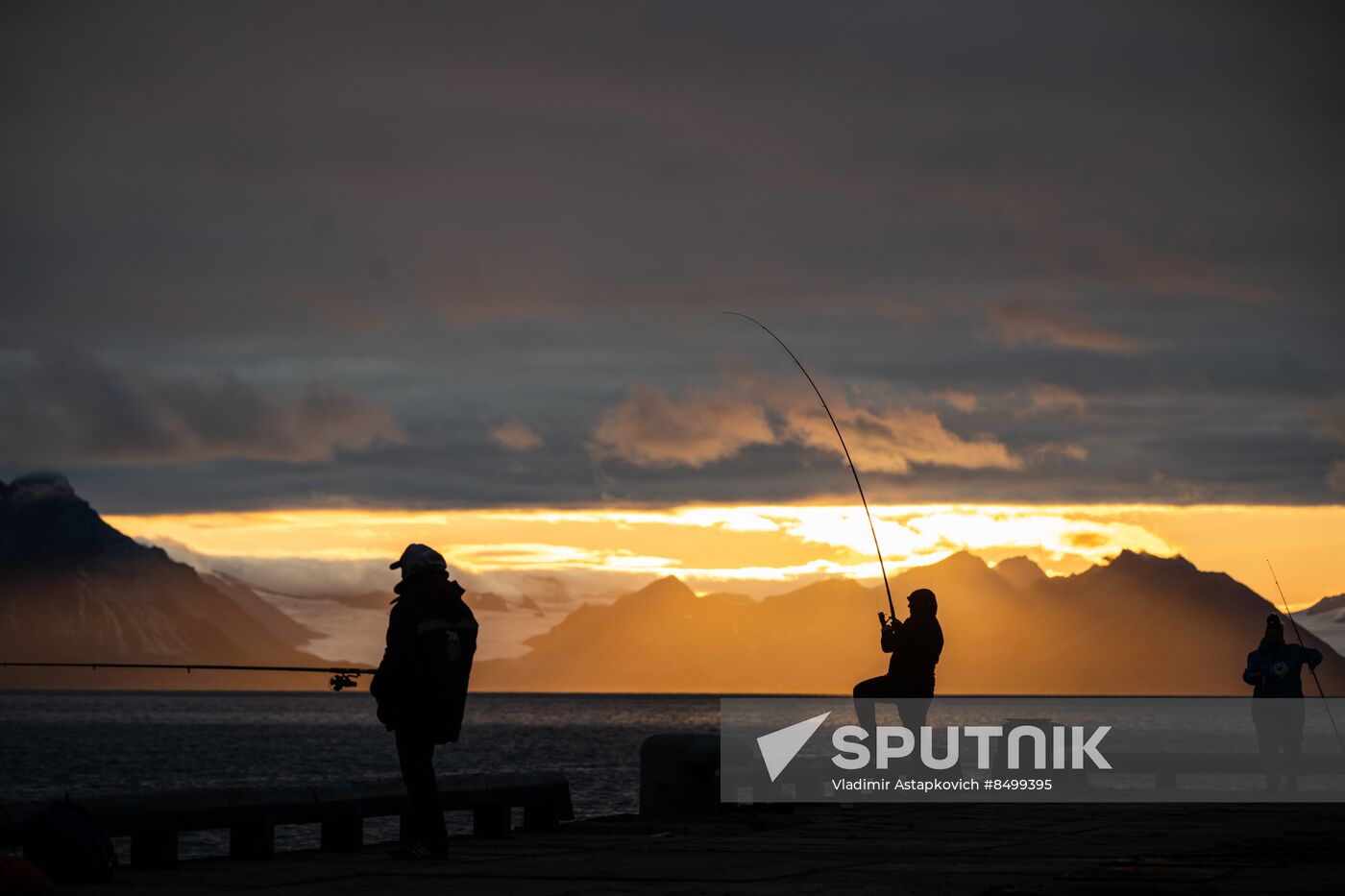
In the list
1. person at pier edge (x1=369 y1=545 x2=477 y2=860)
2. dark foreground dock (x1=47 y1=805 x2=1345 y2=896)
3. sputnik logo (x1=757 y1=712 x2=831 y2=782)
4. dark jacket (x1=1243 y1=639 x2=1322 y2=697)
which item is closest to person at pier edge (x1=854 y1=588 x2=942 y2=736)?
sputnik logo (x1=757 y1=712 x2=831 y2=782)

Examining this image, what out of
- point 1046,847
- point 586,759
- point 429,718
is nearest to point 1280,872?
point 1046,847

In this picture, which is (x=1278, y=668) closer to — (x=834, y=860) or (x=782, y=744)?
(x=782, y=744)

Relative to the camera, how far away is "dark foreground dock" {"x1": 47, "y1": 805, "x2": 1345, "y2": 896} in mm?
9328

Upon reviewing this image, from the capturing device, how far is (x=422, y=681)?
37.3ft

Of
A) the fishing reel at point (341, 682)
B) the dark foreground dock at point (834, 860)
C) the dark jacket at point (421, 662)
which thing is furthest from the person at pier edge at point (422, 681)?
the fishing reel at point (341, 682)

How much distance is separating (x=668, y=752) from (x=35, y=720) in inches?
7432

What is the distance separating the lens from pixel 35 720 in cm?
19012

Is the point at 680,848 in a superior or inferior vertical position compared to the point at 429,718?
inferior

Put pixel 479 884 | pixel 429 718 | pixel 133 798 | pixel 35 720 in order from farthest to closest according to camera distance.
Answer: pixel 35 720, pixel 429 718, pixel 133 798, pixel 479 884

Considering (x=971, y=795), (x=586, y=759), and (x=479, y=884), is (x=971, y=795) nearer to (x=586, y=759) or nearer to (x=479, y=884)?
(x=479, y=884)

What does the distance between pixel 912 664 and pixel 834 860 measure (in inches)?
224

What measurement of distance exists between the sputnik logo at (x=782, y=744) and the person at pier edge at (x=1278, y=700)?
564cm

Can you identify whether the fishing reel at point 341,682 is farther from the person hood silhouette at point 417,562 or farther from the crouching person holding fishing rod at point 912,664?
the person hood silhouette at point 417,562

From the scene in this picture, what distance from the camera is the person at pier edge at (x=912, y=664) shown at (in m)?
16.6
